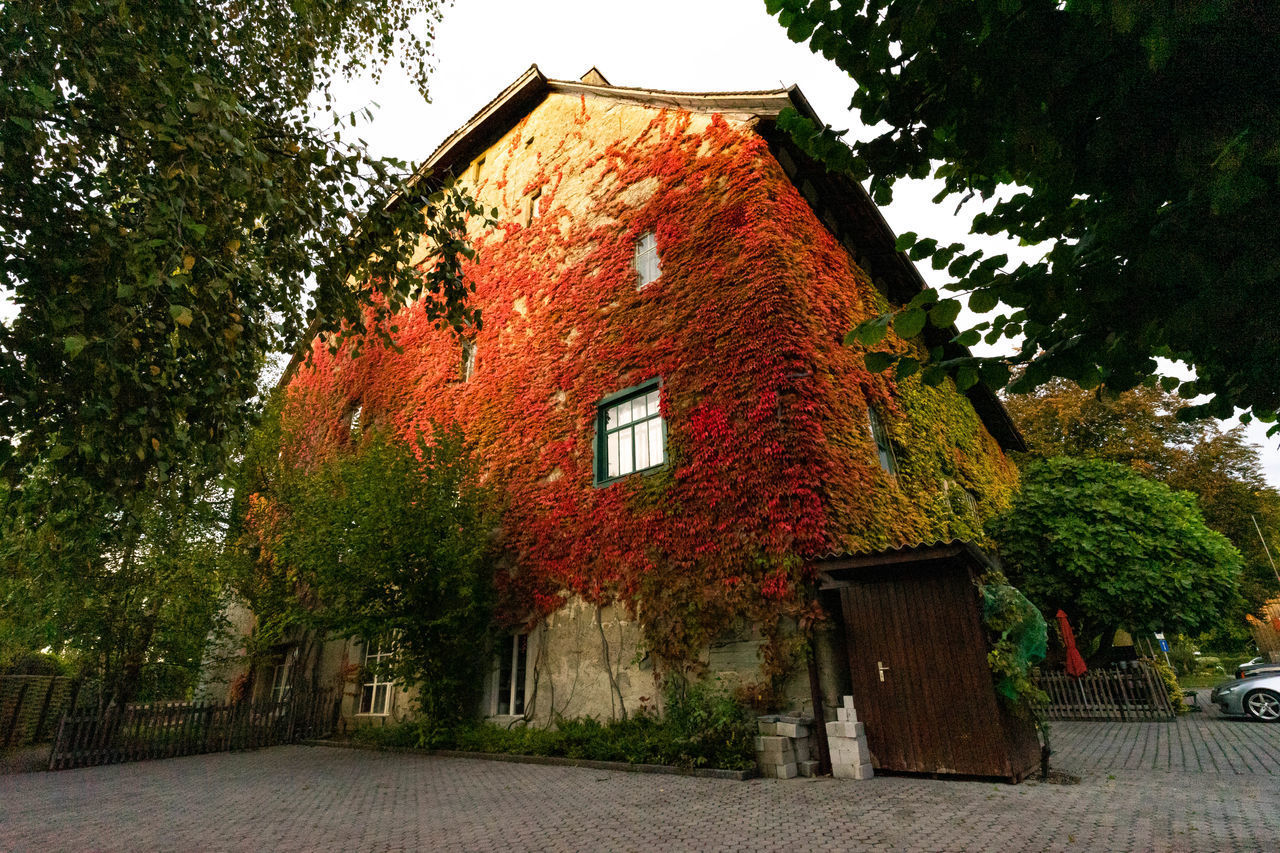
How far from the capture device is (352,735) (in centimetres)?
1322

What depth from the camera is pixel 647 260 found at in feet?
38.5

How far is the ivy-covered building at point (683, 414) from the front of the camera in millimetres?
8281

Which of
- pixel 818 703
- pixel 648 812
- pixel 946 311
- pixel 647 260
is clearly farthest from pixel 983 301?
pixel 647 260

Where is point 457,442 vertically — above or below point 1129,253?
above

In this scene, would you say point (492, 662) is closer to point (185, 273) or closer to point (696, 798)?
point (696, 798)

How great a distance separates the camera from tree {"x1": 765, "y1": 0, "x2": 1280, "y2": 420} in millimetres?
2219

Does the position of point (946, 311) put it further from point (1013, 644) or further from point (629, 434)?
point (629, 434)

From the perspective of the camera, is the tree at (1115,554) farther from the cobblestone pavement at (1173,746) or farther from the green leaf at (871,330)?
the green leaf at (871,330)

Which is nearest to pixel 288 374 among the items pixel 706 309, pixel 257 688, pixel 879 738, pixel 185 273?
pixel 257 688

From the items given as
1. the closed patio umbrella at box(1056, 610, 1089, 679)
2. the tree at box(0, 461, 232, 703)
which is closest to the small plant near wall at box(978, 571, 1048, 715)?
the closed patio umbrella at box(1056, 610, 1089, 679)

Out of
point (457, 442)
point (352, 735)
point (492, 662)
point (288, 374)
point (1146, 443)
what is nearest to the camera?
point (492, 662)

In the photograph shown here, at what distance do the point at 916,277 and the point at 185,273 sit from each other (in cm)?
1337

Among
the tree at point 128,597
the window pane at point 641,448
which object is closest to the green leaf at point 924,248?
the window pane at point 641,448

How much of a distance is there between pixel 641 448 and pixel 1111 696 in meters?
12.1
